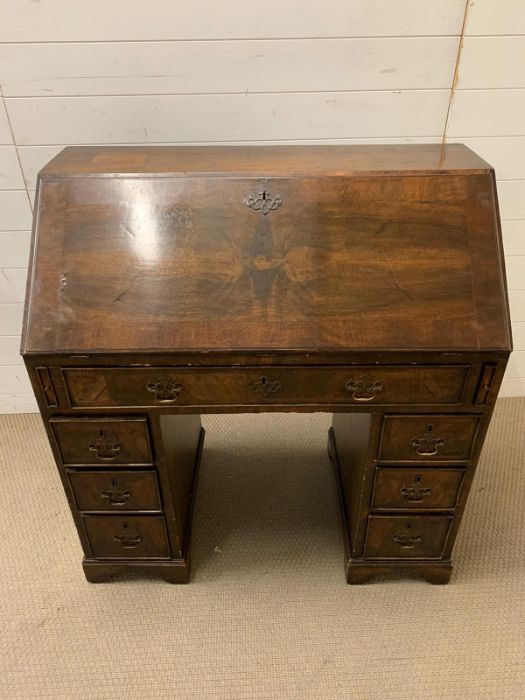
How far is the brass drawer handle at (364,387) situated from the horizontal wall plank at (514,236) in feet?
3.17

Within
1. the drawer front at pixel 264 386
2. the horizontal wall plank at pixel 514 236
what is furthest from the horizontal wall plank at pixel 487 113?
the drawer front at pixel 264 386

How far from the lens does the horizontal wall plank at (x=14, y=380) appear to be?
6.54ft

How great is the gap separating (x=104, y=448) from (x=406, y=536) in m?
0.81

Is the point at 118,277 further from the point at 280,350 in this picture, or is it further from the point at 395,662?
the point at 395,662

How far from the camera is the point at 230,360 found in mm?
1095

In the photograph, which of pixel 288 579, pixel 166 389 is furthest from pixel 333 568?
pixel 166 389

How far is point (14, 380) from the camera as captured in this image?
2023mm

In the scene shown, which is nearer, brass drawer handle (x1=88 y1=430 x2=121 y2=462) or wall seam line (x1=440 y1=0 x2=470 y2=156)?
brass drawer handle (x1=88 y1=430 x2=121 y2=462)

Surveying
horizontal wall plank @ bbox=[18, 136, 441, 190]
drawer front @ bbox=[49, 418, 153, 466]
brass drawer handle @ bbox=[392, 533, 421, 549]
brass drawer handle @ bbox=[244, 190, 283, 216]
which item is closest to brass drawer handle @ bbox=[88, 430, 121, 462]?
drawer front @ bbox=[49, 418, 153, 466]

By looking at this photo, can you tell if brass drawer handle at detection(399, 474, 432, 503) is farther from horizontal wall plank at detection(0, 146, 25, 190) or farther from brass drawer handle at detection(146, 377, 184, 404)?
→ horizontal wall plank at detection(0, 146, 25, 190)

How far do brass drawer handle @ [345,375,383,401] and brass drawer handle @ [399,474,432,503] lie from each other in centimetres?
30

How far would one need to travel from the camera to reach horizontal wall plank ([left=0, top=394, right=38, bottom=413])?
81.2 inches

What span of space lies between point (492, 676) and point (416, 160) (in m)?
1.27

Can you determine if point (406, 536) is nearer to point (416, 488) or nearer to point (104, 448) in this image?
point (416, 488)
